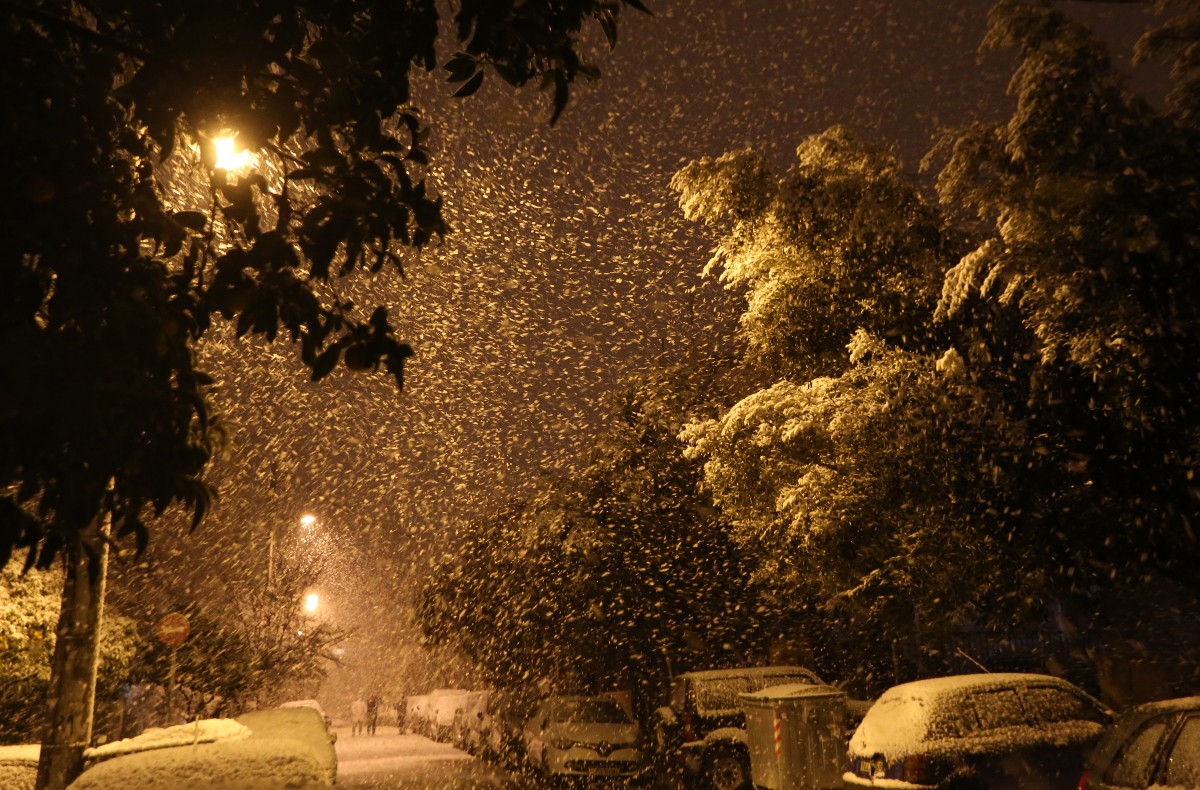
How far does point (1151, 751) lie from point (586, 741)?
12.4 m

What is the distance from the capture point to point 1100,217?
9.52 metres

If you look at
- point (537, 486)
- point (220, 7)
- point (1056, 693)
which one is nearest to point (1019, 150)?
point (1056, 693)

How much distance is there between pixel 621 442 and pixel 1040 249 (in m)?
16.3

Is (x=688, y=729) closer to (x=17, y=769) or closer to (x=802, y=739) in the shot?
(x=802, y=739)

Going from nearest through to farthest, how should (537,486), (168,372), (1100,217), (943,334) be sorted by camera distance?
(168,372)
(1100,217)
(943,334)
(537,486)

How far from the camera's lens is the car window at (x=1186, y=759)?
6.59 meters

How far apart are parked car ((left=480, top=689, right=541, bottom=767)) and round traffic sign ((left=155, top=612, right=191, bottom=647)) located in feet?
28.9

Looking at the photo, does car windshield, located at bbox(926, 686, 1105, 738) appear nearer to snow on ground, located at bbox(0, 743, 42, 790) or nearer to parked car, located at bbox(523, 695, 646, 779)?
snow on ground, located at bbox(0, 743, 42, 790)

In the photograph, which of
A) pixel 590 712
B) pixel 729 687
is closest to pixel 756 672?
pixel 729 687

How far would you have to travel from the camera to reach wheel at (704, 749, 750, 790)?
15.5 m

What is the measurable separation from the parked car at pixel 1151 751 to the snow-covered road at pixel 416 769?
35.6ft

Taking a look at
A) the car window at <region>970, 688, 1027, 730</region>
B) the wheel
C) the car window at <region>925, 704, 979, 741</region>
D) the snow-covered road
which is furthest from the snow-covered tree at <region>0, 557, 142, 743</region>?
the car window at <region>970, 688, 1027, 730</region>

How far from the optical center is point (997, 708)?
388 inches

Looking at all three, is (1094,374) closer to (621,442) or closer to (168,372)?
(168,372)
